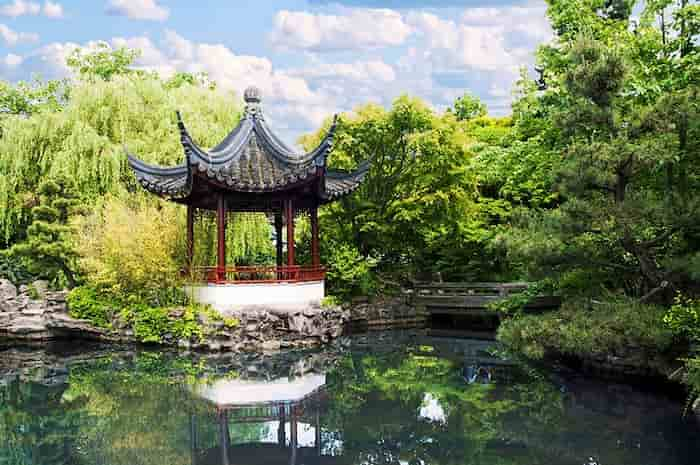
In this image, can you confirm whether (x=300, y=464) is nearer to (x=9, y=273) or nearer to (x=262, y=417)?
(x=262, y=417)

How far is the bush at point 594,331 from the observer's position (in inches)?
325

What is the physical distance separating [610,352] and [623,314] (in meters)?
0.68

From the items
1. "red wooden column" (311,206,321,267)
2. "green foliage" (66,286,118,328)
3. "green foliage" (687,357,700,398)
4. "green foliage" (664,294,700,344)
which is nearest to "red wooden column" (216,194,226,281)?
"red wooden column" (311,206,321,267)

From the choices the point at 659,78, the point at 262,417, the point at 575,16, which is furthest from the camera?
the point at 575,16

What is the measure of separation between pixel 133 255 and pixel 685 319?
8.96m

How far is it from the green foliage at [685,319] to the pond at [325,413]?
870 mm

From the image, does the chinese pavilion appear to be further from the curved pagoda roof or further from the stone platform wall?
the stone platform wall

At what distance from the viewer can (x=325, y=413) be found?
8.02 metres

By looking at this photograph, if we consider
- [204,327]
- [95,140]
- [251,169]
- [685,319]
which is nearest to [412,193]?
[251,169]

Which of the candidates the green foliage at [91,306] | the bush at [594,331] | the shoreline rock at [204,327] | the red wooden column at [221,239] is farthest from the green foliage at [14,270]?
the bush at [594,331]

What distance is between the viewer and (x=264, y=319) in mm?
12234

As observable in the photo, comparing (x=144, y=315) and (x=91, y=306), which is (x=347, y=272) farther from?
(x=91, y=306)

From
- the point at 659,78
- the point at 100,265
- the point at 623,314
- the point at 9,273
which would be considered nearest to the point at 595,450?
the point at 623,314

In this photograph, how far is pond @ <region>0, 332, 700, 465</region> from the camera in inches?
258
